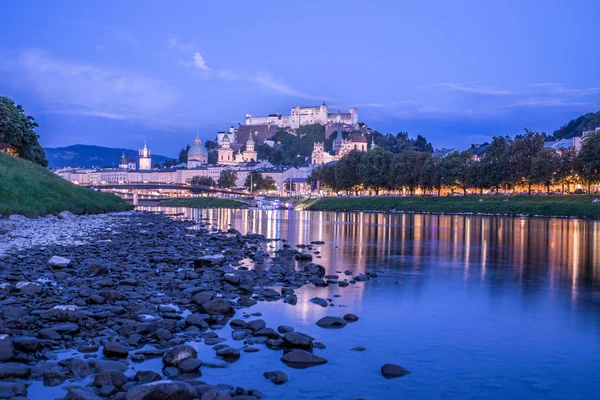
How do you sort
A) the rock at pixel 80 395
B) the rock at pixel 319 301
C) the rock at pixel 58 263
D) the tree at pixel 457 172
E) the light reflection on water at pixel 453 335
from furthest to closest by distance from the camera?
the tree at pixel 457 172 → the rock at pixel 58 263 → the rock at pixel 319 301 → the light reflection on water at pixel 453 335 → the rock at pixel 80 395

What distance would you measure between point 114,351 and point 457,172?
10472cm

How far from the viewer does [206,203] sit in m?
178

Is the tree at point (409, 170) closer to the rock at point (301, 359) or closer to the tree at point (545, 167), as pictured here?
the tree at point (545, 167)

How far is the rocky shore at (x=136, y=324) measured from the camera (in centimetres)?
901

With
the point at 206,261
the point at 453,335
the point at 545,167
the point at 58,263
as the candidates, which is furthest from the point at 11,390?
the point at 545,167

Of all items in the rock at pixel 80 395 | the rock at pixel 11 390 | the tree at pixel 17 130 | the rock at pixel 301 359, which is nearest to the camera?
the rock at pixel 80 395

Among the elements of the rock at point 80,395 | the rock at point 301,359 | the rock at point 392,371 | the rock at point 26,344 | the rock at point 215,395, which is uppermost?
the rock at point 26,344

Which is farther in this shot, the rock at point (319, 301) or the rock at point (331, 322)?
the rock at point (319, 301)

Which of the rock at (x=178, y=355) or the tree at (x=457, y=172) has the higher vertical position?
the tree at (x=457, y=172)

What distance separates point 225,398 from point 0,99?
8487 cm

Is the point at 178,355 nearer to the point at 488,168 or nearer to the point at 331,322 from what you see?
the point at 331,322

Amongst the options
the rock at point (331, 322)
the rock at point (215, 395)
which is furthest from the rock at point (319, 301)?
the rock at point (215, 395)

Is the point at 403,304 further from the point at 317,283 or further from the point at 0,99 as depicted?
the point at 0,99

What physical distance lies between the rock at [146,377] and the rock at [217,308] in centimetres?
450
